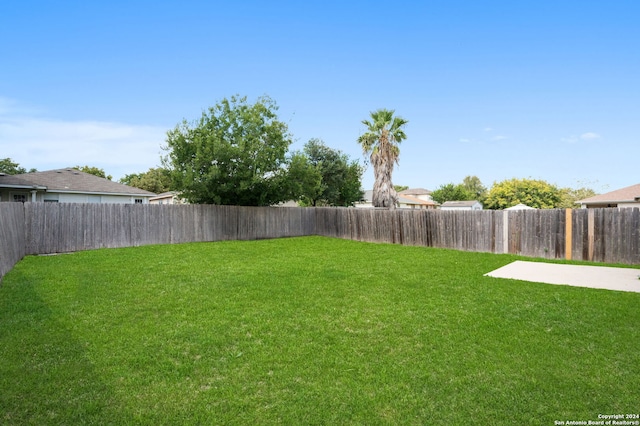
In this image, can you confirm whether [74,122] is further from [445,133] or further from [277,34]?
[445,133]

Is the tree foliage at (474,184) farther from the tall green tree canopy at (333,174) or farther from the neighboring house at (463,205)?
the tall green tree canopy at (333,174)

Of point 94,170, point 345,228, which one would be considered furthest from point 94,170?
point 345,228

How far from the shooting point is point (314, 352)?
3652 millimetres

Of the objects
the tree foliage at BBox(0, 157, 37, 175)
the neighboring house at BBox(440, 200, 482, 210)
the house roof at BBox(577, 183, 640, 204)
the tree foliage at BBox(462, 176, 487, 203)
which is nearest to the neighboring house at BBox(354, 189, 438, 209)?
the neighboring house at BBox(440, 200, 482, 210)

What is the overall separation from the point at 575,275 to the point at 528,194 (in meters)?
45.2

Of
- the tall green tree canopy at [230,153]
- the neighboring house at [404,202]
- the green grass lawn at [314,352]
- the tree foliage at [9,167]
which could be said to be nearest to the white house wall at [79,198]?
the tall green tree canopy at [230,153]

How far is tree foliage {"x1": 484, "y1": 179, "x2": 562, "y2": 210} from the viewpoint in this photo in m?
46.5

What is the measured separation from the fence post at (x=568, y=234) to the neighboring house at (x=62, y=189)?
21704 millimetres

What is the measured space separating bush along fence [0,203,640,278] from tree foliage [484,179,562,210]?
38535 millimetres

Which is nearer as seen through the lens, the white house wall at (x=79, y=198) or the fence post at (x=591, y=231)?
the fence post at (x=591, y=231)

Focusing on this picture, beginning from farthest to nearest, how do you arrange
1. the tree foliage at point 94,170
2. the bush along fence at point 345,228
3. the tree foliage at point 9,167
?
the tree foliage at point 94,170 < the tree foliage at point 9,167 < the bush along fence at point 345,228

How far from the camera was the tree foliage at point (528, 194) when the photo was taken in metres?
46.5

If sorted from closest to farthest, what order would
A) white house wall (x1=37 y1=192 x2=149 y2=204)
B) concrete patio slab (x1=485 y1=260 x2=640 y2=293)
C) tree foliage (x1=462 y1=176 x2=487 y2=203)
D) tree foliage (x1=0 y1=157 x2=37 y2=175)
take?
concrete patio slab (x1=485 y1=260 x2=640 y2=293), white house wall (x1=37 y1=192 x2=149 y2=204), tree foliage (x1=0 y1=157 x2=37 y2=175), tree foliage (x1=462 y1=176 x2=487 y2=203)

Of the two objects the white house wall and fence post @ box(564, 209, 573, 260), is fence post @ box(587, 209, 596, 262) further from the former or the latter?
the white house wall
